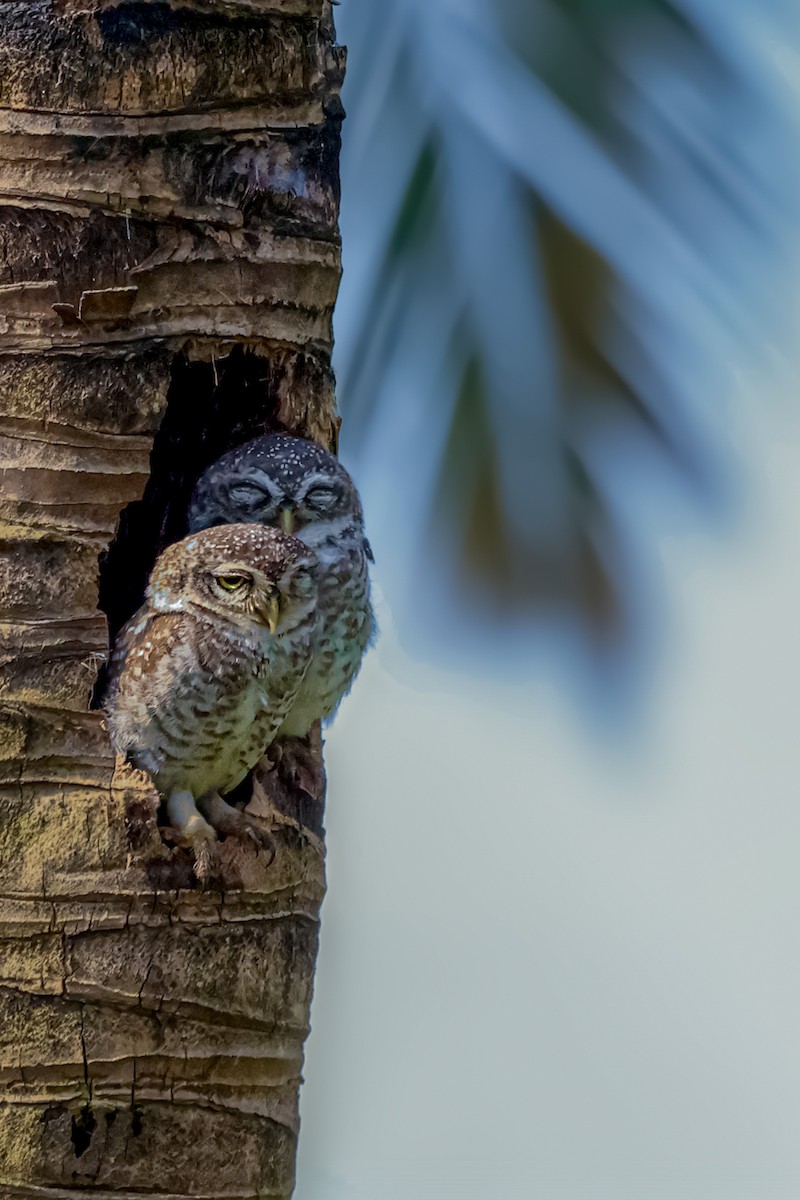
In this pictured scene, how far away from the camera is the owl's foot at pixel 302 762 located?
3168mm

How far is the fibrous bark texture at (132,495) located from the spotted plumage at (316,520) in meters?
0.31

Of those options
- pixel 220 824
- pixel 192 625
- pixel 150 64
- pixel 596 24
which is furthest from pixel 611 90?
pixel 220 824

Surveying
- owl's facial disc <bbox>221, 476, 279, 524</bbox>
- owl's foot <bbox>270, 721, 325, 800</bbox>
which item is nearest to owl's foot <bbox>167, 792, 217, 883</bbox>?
owl's foot <bbox>270, 721, 325, 800</bbox>

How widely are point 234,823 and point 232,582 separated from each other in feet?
1.73

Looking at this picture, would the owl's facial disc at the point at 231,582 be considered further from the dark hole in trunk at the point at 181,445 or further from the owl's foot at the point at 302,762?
the owl's foot at the point at 302,762

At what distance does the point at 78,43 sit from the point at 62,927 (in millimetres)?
1509

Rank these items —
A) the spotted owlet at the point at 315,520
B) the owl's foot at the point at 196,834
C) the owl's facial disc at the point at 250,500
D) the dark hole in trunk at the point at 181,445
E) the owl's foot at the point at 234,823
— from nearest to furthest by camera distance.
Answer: the owl's foot at the point at 196,834, the owl's foot at the point at 234,823, the dark hole in trunk at the point at 181,445, the spotted owlet at the point at 315,520, the owl's facial disc at the point at 250,500

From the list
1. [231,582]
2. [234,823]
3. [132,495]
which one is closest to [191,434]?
[231,582]

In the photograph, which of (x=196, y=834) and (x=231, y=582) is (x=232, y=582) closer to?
(x=231, y=582)

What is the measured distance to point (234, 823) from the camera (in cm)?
287

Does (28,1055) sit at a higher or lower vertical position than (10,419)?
lower

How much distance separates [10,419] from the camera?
271cm

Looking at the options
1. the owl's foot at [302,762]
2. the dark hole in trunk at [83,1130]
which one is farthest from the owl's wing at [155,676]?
the dark hole in trunk at [83,1130]

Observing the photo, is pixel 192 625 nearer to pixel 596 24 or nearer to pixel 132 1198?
pixel 132 1198
